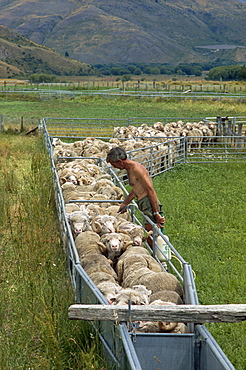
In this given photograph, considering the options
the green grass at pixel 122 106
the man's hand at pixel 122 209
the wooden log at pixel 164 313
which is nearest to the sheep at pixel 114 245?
the man's hand at pixel 122 209

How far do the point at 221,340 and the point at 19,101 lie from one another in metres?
50.0

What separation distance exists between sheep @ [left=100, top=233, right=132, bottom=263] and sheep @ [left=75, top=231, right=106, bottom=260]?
86mm

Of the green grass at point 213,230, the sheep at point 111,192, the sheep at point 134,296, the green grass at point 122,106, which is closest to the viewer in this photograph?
the sheep at point 134,296

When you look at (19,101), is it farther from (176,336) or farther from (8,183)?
(176,336)

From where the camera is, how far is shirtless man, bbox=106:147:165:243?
7746 millimetres

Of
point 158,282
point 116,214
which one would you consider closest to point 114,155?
point 116,214

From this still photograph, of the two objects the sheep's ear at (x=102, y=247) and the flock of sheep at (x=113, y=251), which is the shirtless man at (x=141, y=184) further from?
the sheep's ear at (x=102, y=247)

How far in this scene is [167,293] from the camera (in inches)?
212

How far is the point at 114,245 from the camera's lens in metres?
6.94

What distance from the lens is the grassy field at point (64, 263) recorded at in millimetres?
4812

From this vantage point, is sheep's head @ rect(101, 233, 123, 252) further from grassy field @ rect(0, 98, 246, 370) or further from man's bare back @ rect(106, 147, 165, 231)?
man's bare back @ rect(106, 147, 165, 231)

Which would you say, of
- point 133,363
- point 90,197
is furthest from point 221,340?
point 90,197

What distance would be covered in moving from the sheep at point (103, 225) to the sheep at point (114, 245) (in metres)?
0.49

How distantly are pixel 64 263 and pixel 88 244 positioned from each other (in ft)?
2.02
